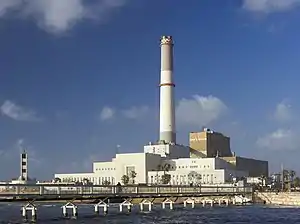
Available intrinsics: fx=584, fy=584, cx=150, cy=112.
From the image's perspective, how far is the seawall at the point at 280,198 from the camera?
127688mm

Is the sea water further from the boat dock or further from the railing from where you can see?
the railing

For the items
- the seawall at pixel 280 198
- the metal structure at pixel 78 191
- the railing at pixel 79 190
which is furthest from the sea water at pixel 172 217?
the seawall at pixel 280 198

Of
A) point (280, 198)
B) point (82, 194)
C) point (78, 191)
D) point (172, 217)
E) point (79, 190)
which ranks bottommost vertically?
point (280, 198)

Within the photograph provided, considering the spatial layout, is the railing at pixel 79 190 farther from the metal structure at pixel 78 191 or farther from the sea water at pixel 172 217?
the sea water at pixel 172 217

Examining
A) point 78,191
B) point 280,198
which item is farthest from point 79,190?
point 280,198

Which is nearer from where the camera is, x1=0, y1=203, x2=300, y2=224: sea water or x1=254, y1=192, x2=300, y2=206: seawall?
x1=0, y1=203, x2=300, y2=224: sea water

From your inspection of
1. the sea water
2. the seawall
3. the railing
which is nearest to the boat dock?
the railing

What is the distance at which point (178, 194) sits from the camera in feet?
340

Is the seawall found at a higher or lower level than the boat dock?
lower

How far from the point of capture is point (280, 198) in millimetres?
136625

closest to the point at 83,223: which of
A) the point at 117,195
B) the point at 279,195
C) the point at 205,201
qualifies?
the point at 117,195

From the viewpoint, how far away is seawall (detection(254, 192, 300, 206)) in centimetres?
12769

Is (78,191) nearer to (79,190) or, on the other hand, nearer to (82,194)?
(79,190)

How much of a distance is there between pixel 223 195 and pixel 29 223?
2864 inches
